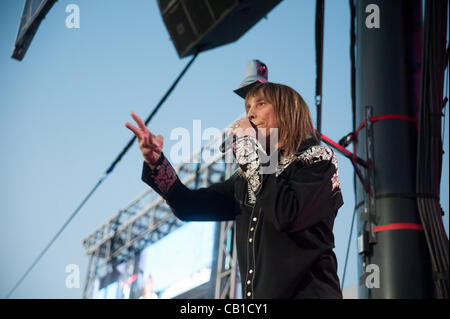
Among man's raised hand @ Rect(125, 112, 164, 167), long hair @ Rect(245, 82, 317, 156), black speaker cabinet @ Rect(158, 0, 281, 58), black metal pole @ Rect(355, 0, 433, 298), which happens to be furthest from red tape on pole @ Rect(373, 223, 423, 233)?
man's raised hand @ Rect(125, 112, 164, 167)

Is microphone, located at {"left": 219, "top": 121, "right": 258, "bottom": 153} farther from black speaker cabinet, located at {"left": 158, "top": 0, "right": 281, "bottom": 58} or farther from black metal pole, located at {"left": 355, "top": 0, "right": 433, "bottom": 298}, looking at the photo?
black metal pole, located at {"left": 355, "top": 0, "right": 433, "bottom": 298}

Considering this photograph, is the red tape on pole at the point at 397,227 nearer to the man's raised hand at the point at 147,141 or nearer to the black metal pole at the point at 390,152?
the black metal pole at the point at 390,152

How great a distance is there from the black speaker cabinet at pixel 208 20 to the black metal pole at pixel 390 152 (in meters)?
0.96

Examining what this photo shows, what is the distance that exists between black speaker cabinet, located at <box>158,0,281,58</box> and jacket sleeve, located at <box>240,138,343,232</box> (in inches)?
28.4

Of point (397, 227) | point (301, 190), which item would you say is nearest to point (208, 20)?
point (301, 190)

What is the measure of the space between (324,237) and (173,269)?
9.50 metres

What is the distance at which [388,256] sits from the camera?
2.60m

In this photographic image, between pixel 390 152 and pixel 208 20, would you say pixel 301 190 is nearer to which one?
pixel 208 20

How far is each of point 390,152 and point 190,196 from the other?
1.34 meters

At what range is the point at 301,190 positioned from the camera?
1.54 m

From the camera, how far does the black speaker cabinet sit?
215cm

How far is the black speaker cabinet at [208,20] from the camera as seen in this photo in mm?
2146
